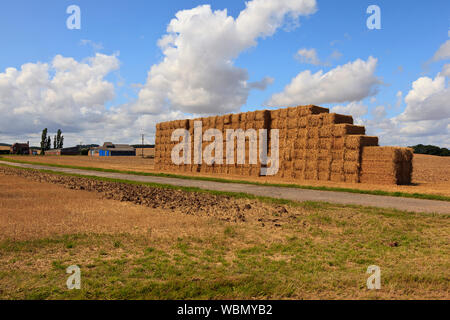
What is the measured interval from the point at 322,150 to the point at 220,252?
67.7ft

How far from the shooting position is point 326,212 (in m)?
11.6

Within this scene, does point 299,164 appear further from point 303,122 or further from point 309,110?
point 309,110

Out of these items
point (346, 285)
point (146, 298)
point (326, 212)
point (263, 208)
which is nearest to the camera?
point (146, 298)

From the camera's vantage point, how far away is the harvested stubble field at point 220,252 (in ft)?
16.6

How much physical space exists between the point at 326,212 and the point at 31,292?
31.2 ft

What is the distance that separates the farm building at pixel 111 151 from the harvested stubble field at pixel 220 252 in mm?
114624

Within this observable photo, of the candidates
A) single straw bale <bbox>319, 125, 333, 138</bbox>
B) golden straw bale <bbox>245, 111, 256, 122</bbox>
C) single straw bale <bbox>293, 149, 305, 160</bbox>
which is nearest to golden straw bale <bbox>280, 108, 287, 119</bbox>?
golden straw bale <bbox>245, 111, 256, 122</bbox>

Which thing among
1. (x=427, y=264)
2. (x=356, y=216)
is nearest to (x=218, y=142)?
(x=356, y=216)

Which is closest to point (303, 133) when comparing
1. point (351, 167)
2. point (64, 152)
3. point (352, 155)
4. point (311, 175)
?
point (311, 175)

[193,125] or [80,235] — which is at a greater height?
[193,125]

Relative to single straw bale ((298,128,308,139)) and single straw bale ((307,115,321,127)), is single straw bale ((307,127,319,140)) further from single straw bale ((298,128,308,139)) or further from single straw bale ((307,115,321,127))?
single straw bale ((307,115,321,127))

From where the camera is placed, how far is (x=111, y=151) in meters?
121

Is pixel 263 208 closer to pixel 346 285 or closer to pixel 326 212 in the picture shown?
pixel 326 212

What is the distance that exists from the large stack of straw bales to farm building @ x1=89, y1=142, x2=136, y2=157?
9733 cm
